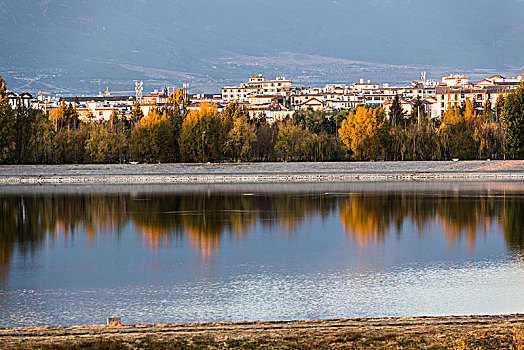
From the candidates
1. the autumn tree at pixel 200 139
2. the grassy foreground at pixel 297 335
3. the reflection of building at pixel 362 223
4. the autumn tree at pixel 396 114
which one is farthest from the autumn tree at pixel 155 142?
the grassy foreground at pixel 297 335

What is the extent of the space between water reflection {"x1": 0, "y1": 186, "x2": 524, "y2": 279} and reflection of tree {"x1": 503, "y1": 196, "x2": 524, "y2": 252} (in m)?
0.02

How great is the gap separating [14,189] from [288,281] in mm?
27624

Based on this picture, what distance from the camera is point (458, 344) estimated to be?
8.95 meters

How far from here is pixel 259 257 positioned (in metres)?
17.4

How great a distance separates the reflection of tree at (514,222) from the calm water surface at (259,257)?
3 centimetres

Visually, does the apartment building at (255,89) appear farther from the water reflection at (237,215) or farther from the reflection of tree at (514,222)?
the reflection of tree at (514,222)

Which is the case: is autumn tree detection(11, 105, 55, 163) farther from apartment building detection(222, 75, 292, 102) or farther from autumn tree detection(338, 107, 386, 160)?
apartment building detection(222, 75, 292, 102)

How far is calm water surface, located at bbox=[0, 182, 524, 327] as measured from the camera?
12.2 metres

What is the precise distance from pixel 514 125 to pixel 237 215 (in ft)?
83.7

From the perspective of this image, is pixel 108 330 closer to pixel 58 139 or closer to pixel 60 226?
pixel 60 226

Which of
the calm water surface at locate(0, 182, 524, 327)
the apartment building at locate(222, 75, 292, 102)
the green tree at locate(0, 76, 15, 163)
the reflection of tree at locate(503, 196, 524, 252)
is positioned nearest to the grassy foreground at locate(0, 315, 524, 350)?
the calm water surface at locate(0, 182, 524, 327)

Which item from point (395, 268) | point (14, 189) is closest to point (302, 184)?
point (14, 189)

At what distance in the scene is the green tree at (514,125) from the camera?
151 feet

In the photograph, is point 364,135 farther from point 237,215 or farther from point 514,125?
point 237,215
